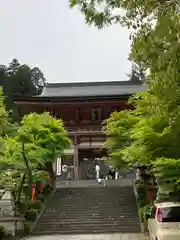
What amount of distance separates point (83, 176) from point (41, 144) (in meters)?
13.7

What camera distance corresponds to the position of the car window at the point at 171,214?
43.7 feet

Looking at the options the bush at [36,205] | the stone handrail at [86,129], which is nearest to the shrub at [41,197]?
the bush at [36,205]

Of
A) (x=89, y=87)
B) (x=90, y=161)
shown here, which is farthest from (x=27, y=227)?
(x=89, y=87)

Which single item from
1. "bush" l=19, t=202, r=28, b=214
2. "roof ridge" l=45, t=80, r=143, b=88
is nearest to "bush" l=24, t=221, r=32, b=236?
"bush" l=19, t=202, r=28, b=214

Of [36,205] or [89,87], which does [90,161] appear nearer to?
[89,87]

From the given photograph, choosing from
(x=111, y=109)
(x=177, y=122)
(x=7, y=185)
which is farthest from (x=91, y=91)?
(x=177, y=122)

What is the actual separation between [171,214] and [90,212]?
12882mm

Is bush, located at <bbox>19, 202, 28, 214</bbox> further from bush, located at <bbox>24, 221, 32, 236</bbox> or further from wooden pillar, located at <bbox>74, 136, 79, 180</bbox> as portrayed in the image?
wooden pillar, located at <bbox>74, 136, 79, 180</bbox>

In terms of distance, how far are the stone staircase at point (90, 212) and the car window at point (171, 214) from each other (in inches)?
352

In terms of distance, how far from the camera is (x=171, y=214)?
1340 centimetres

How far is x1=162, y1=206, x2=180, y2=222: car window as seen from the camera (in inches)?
524

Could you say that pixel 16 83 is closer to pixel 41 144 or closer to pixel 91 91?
pixel 91 91

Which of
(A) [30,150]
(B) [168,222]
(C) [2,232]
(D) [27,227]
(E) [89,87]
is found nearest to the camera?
(B) [168,222]

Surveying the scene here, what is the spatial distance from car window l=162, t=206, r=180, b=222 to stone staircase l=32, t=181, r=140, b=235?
8.95m
